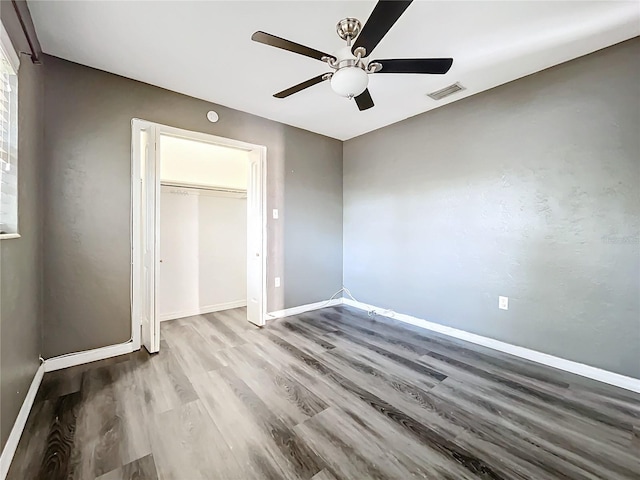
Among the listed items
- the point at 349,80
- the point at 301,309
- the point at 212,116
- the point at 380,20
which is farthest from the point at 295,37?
the point at 301,309

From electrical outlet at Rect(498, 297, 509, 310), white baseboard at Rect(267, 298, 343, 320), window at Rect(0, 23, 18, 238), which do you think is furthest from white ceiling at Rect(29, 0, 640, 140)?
white baseboard at Rect(267, 298, 343, 320)

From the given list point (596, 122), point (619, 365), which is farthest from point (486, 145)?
point (619, 365)

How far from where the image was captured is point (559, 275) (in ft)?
7.96

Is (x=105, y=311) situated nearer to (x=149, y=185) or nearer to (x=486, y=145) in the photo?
(x=149, y=185)

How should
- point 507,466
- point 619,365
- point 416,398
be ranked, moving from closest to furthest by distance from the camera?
point 507,466 < point 416,398 < point 619,365

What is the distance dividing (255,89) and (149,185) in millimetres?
1413

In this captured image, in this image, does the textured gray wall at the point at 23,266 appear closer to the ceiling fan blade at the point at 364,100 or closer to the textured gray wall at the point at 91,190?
the textured gray wall at the point at 91,190

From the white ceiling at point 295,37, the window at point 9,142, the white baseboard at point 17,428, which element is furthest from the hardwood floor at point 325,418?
the white ceiling at point 295,37

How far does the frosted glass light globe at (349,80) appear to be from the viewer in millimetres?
1772

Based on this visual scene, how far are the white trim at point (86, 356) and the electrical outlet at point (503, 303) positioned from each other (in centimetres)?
362

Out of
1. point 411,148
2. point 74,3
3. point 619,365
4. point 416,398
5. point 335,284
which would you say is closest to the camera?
point 74,3

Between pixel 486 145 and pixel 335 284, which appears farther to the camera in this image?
pixel 335 284

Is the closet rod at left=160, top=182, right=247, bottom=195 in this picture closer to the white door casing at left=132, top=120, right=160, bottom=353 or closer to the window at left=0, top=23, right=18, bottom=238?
the white door casing at left=132, top=120, right=160, bottom=353

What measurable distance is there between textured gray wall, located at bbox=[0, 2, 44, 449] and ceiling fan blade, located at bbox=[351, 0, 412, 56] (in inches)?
74.1
